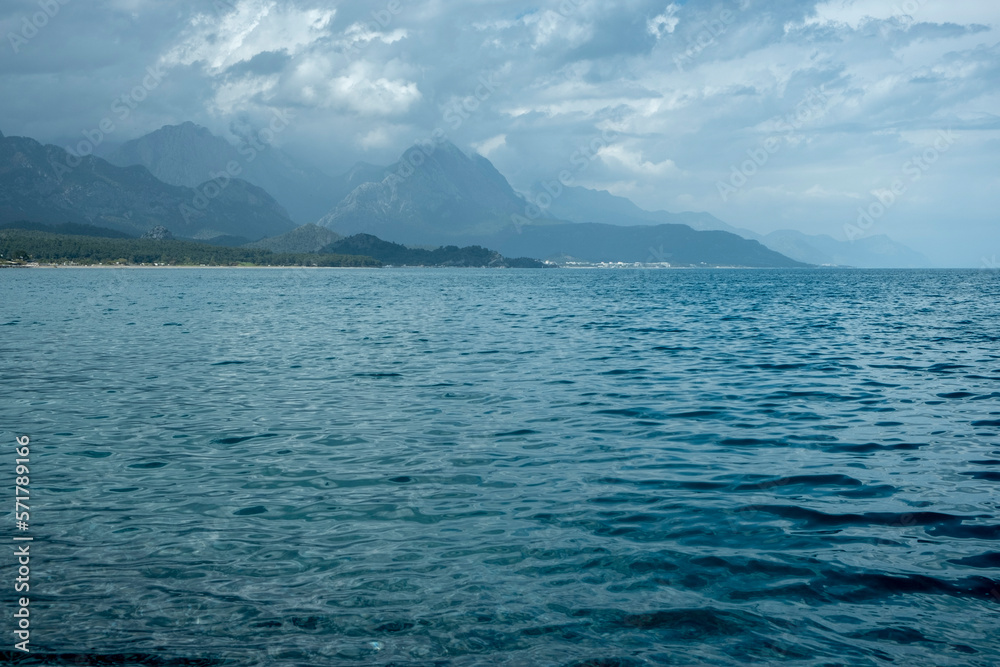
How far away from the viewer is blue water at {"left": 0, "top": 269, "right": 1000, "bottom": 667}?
29.4 feet

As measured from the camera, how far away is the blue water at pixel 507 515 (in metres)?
8.96

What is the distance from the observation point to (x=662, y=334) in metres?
49.4

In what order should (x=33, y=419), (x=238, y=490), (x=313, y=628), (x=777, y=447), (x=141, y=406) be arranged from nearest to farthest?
(x=313, y=628)
(x=238, y=490)
(x=777, y=447)
(x=33, y=419)
(x=141, y=406)

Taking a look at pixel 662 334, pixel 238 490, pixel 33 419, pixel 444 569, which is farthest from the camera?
pixel 662 334

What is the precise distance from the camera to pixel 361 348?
131 ft

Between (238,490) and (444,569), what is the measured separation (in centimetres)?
595

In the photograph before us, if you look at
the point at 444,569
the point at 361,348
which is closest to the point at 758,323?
the point at 361,348

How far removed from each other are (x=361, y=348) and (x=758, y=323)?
117 feet

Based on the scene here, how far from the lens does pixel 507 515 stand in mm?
13234

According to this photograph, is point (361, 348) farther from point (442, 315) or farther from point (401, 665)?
point (401, 665)

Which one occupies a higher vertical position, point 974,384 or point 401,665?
point 974,384

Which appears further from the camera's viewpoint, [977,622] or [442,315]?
[442,315]

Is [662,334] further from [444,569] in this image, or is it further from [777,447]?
[444,569]

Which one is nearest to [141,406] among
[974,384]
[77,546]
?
[77,546]
